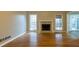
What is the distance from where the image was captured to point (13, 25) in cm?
217

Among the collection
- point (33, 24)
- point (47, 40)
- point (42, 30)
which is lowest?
point (47, 40)

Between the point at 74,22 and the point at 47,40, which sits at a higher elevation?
the point at 74,22

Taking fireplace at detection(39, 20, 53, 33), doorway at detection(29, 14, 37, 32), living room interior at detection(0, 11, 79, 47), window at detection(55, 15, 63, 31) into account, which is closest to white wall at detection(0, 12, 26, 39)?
living room interior at detection(0, 11, 79, 47)

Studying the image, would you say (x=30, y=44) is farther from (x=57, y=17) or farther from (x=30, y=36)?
(x=57, y=17)

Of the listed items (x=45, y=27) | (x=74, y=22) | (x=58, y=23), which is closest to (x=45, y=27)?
(x=45, y=27)

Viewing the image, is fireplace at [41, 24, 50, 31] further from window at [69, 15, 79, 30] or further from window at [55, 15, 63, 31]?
window at [69, 15, 79, 30]

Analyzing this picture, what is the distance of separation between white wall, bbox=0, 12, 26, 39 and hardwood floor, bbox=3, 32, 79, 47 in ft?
0.45

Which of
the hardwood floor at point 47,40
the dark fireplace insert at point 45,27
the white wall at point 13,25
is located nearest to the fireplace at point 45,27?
the dark fireplace insert at point 45,27

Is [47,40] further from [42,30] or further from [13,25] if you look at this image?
[13,25]

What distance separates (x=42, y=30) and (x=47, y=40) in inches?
8.2
